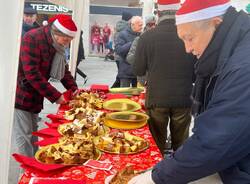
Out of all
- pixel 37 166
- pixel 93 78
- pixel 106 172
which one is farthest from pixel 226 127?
pixel 93 78

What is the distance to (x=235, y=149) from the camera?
986mm

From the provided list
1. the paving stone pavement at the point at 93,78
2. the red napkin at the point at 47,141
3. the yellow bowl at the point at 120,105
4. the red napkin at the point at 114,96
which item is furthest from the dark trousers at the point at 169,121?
the paving stone pavement at the point at 93,78

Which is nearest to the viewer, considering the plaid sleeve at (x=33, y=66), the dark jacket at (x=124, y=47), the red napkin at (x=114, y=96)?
the plaid sleeve at (x=33, y=66)

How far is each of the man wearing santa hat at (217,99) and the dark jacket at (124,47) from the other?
3.42 m

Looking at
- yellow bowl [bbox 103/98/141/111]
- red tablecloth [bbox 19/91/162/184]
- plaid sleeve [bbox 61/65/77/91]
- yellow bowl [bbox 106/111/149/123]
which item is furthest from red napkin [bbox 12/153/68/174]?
plaid sleeve [bbox 61/65/77/91]

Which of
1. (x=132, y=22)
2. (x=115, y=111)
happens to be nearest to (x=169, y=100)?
(x=115, y=111)

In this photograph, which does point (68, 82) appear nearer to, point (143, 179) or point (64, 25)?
point (64, 25)

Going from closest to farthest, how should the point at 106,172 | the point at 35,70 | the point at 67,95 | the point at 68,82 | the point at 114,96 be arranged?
the point at 106,172
the point at 35,70
the point at 67,95
the point at 114,96
the point at 68,82

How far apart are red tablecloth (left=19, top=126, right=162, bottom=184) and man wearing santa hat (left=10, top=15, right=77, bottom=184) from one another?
3.25ft

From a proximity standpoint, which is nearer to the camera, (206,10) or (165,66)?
(206,10)

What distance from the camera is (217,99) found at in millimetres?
999

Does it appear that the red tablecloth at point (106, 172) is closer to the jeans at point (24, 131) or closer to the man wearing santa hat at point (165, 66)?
the man wearing santa hat at point (165, 66)

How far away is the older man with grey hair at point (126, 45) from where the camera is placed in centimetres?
448

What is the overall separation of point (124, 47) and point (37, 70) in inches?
92.5
